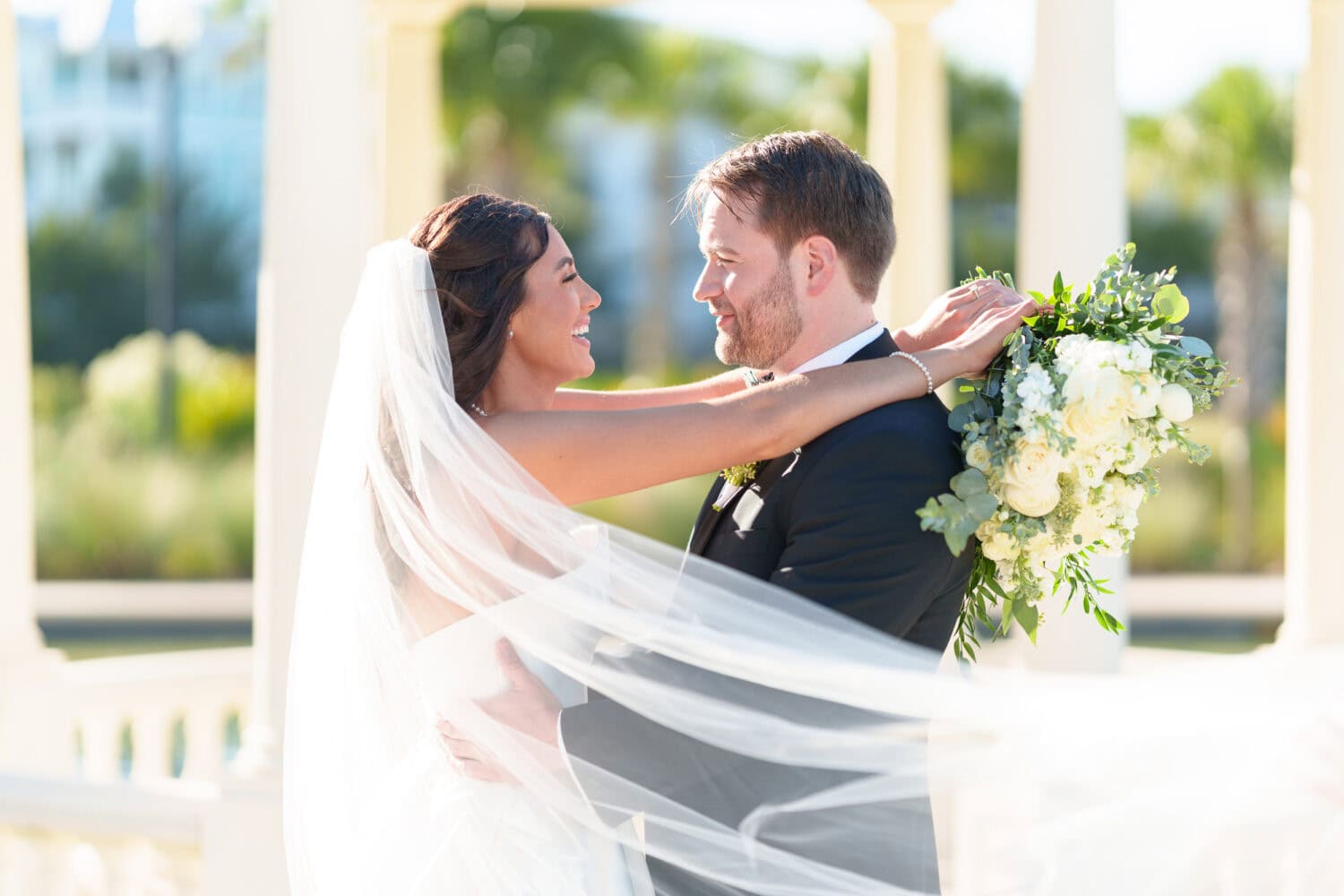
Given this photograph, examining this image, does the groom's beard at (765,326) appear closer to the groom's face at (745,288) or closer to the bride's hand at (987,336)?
the groom's face at (745,288)

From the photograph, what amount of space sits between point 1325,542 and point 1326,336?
1.32 meters

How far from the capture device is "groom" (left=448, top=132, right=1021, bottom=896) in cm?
431

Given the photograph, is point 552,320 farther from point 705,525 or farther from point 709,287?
point 705,525

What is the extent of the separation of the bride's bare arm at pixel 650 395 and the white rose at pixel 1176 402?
1.92 meters


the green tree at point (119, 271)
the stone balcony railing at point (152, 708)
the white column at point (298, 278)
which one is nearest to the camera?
the white column at point (298, 278)

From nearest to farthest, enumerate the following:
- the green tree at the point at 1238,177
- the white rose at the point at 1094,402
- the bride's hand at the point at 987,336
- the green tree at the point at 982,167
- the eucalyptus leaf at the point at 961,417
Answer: the white rose at the point at 1094,402 < the eucalyptus leaf at the point at 961,417 < the bride's hand at the point at 987,336 < the green tree at the point at 1238,177 < the green tree at the point at 982,167

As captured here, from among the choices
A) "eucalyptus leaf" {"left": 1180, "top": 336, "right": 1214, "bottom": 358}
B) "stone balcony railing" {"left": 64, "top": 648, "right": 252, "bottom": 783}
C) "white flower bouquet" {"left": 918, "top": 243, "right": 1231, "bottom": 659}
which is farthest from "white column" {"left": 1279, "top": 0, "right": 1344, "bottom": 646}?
"stone balcony railing" {"left": 64, "top": 648, "right": 252, "bottom": 783}

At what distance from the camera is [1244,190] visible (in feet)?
132

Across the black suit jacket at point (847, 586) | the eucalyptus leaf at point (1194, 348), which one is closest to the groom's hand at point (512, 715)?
the black suit jacket at point (847, 586)

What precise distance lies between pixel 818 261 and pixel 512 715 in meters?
1.73

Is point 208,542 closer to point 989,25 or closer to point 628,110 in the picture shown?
point 628,110

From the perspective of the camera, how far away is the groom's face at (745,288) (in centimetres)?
471

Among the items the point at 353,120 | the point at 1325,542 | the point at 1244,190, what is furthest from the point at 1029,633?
the point at 1244,190

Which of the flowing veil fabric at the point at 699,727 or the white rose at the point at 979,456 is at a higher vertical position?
the white rose at the point at 979,456
